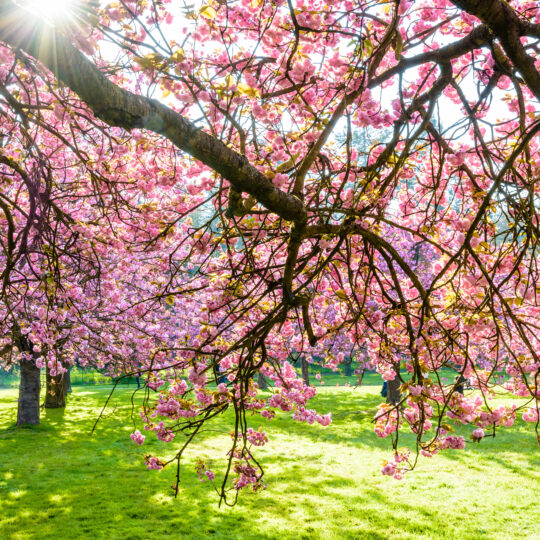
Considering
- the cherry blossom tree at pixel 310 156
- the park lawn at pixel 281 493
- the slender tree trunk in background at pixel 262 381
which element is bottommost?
the park lawn at pixel 281 493

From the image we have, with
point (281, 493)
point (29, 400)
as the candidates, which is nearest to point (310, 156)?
point (281, 493)

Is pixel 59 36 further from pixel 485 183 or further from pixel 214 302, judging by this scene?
pixel 485 183

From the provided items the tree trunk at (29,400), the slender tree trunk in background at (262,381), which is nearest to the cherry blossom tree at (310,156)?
the tree trunk at (29,400)

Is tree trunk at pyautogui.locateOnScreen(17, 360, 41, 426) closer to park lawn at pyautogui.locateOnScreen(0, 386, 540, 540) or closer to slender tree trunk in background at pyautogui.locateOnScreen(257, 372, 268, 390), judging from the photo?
park lawn at pyautogui.locateOnScreen(0, 386, 540, 540)

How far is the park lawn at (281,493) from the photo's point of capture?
20.3 feet

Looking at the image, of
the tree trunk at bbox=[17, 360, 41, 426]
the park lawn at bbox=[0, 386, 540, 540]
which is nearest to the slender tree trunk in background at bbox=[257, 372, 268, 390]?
the park lawn at bbox=[0, 386, 540, 540]

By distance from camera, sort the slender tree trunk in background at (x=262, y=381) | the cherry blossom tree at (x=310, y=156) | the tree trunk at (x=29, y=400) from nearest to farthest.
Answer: the cherry blossom tree at (x=310, y=156)
the tree trunk at (x=29, y=400)
the slender tree trunk in background at (x=262, y=381)

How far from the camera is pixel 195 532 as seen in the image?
240 inches

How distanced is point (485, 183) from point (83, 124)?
6381mm

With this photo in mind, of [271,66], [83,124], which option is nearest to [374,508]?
[271,66]

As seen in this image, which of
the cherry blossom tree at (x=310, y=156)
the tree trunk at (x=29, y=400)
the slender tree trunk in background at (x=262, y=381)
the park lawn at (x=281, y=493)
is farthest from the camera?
the slender tree trunk in background at (x=262, y=381)

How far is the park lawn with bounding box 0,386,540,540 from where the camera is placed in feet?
20.3

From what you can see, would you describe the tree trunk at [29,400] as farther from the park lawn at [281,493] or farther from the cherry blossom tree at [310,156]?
the cherry blossom tree at [310,156]

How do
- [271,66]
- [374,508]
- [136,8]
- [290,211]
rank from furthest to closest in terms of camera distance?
[374,508]
[271,66]
[136,8]
[290,211]
